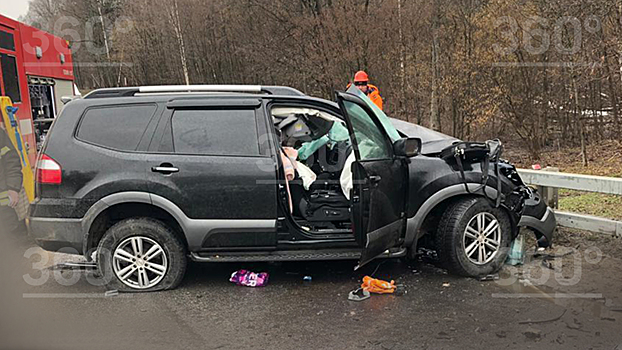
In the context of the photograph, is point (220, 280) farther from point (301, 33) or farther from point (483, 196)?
point (301, 33)

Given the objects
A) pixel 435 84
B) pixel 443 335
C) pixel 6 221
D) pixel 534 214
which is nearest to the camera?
pixel 6 221

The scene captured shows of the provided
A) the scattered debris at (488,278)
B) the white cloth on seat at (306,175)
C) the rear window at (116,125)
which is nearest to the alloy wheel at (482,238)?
the scattered debris at (488,278)

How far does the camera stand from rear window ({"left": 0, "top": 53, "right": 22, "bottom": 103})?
836 cm

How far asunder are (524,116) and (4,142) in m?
12.4

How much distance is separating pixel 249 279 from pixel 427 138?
8.05ft

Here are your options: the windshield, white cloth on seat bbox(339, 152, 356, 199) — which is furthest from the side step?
the windshield

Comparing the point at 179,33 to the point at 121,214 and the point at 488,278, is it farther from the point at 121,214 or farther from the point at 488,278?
the point at 488,278

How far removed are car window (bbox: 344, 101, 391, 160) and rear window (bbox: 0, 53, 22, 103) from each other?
6467mm

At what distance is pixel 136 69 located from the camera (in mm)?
35719

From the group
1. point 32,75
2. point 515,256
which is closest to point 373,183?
point 515,256

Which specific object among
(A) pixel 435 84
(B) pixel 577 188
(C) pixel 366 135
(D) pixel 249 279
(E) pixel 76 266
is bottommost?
(D) pixel 249 279

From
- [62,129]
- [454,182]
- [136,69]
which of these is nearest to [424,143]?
[454,182]

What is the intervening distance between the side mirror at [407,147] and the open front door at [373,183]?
0.08 m

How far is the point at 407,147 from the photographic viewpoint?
4.71 meters
